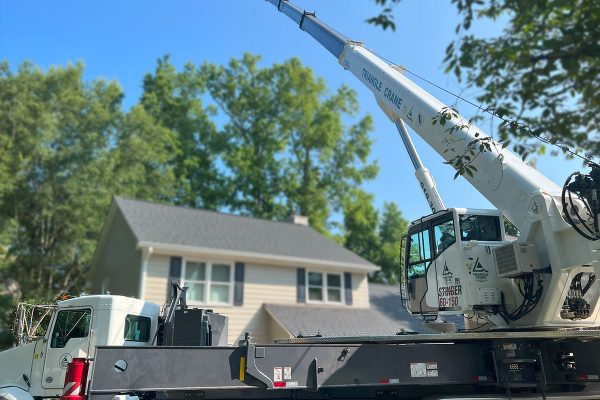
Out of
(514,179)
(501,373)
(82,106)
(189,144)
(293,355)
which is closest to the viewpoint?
(293,355)

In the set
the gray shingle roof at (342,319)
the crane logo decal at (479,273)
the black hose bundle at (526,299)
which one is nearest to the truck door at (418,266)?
the crane logo decal at (479,273)

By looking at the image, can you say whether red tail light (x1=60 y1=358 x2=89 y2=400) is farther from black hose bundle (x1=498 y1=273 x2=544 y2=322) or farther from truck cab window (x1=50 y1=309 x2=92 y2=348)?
black hose bundle (x1=498 y1=273 x2=544 y2=322)

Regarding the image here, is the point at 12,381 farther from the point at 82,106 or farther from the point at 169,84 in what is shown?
the point at 169,84

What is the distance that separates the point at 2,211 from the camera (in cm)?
2388

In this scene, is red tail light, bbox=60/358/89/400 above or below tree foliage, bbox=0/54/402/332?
below

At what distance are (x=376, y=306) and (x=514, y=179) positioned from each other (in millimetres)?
14452

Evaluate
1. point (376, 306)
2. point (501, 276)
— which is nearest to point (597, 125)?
point (501, 276)

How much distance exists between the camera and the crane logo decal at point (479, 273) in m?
6.86

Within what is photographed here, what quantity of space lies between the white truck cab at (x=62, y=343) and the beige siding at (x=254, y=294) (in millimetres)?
8135

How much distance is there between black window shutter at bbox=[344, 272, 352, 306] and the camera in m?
19.8

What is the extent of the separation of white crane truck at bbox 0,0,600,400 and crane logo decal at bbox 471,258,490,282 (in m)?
0.01

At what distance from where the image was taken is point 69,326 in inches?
313

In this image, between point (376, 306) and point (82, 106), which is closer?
point (376, 306)

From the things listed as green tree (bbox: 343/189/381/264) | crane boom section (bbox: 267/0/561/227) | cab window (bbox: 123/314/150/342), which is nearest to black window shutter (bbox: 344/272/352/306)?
crane boom section (bbox: 267/0/561/227)
